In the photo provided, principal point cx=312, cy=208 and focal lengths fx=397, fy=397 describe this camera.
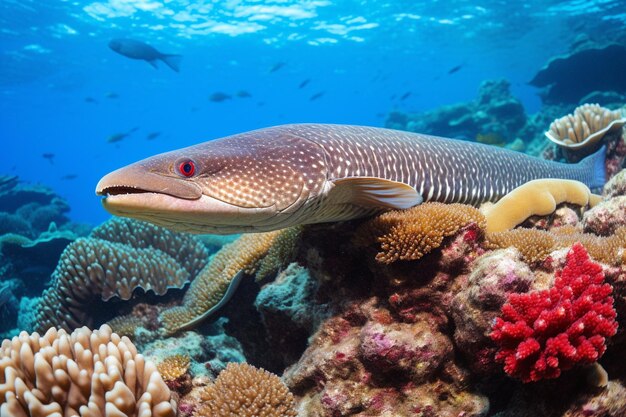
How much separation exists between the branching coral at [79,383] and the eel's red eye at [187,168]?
1.33 meters

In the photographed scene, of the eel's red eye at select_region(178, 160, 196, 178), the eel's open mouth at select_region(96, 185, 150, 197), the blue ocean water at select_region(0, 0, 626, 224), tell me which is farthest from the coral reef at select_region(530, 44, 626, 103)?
the eel's open mouth at select_region(96, 185, 150, 197)

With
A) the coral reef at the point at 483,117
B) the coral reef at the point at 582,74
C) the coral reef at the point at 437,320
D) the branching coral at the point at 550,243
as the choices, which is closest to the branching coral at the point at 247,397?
the coral reef at the point at 437,320

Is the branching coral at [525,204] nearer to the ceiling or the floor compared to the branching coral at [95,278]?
nearer to the ceiling

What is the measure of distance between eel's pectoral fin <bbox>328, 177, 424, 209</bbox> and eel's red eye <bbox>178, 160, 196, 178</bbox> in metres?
1.10

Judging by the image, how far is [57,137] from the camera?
91312 mm

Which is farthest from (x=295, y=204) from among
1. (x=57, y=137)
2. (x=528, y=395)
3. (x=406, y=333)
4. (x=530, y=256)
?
(x=57, y=137)

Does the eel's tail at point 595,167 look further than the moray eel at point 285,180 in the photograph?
Yes

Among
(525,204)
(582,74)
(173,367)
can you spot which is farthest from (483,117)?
(173,367)

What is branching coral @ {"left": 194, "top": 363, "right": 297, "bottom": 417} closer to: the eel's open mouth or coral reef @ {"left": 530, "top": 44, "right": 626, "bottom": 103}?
the eel's open mouth

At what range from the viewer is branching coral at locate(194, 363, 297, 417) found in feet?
10.1

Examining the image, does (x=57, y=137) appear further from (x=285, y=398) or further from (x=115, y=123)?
(x=285, y=398)

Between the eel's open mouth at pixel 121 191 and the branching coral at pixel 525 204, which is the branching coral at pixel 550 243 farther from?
the eel's open mouth at pixel 121 191

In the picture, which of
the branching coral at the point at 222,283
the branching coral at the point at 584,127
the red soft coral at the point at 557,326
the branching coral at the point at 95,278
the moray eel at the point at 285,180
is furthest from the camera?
the branching coral at the point at 584,127

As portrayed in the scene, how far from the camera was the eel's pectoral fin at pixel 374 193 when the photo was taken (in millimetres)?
3139
